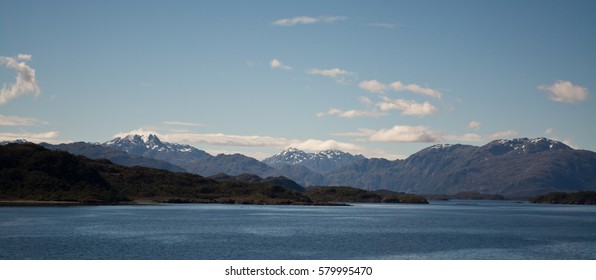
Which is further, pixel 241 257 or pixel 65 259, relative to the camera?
pixel 241 257

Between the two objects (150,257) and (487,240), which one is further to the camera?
(487,240)

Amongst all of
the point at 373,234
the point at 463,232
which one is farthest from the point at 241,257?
the point at 463,232

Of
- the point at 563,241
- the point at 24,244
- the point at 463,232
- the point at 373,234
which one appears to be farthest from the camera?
the point at 463,232

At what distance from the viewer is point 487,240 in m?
132

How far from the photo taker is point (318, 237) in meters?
132

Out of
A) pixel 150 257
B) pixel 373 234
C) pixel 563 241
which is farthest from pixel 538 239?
pixel 150 257

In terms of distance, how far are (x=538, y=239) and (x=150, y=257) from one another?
8317 cm

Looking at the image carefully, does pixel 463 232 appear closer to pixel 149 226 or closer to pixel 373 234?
pixel 373 234

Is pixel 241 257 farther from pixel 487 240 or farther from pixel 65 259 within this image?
pixel 487 240
